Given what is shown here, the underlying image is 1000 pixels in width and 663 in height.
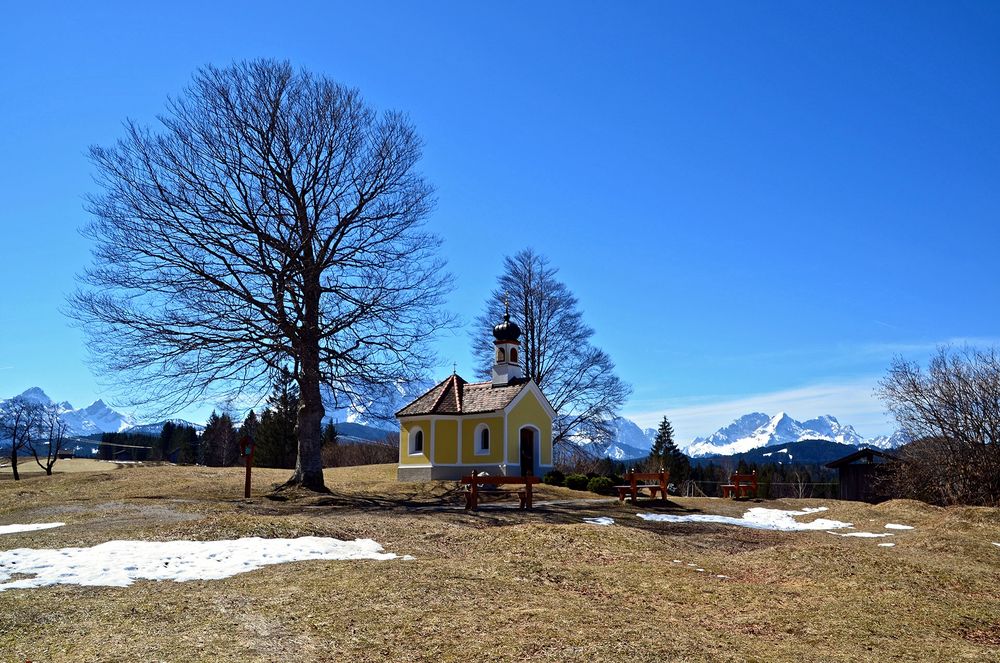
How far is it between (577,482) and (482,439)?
433 cm

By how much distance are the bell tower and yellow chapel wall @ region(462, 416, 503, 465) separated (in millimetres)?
2199

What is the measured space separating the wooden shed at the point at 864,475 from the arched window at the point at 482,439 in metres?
15.4

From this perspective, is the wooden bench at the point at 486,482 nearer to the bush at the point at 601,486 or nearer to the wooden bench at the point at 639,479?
the wooden bench at the point at 639,479

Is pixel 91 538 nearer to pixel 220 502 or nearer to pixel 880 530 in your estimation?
pixel 220 502

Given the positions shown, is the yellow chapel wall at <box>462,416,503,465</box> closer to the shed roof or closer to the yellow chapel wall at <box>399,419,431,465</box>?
the yellow chapel wall at <box>399,419,431,465</box>

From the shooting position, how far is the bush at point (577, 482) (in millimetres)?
29812

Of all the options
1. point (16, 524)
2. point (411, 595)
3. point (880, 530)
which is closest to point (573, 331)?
point (880, 530)

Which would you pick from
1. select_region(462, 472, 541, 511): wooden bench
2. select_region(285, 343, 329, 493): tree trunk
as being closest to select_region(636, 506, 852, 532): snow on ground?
select_region(462, 472, 541, 511): wooden bench

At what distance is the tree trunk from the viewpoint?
77.7 feet

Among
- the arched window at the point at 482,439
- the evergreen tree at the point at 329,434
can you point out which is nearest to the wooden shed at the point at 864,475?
the arched window at the point at 482,439

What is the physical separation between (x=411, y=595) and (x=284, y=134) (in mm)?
18586

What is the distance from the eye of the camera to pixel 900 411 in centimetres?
2953

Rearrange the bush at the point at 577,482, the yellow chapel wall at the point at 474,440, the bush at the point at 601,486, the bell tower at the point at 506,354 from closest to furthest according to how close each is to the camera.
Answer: the bush at the point at 601,486, the bush at the point at 577,482, the yellow chapel wall at the point at 474,440, the bell tower at the point at 506,354

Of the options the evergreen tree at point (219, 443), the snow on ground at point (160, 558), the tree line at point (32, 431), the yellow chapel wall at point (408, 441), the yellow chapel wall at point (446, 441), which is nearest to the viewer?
the snow on ground at point (160, 558)
